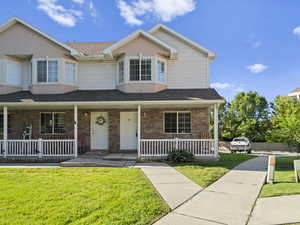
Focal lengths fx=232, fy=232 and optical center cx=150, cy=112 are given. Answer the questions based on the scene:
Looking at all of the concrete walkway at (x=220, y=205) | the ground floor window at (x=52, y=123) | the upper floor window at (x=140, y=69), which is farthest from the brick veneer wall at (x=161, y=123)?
the concrete walkway at (x=220, y=205)

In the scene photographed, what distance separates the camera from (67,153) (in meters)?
12.5

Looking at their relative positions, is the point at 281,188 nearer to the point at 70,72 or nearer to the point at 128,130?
the point at 128,130

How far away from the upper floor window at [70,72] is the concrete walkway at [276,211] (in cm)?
1171

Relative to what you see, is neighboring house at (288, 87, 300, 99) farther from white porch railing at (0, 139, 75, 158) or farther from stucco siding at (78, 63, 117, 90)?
white porch railing at (0, 139, 75, 158)

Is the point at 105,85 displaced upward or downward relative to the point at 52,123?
upward

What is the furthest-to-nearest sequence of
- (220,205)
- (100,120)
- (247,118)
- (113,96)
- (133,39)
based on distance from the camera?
(247,118), (100,120), (133,39), (113,96), (220,205)

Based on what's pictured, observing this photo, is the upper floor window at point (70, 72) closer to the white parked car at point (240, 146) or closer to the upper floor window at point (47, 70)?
the upper floor window at point (47, 70)

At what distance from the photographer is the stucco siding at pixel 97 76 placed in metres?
14.0

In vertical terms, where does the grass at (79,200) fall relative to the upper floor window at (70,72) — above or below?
below

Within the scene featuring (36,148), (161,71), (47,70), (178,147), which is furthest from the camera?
(161,71)

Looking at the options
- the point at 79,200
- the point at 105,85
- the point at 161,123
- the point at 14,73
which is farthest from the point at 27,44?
the point at 79,200

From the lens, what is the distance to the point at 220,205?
511 cm

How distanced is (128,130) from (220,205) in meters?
9.09

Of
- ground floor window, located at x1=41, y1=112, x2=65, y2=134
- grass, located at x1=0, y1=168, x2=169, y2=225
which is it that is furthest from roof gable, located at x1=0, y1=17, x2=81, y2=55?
grass, located at x1=0, y1=168, x2=169, y2=225
